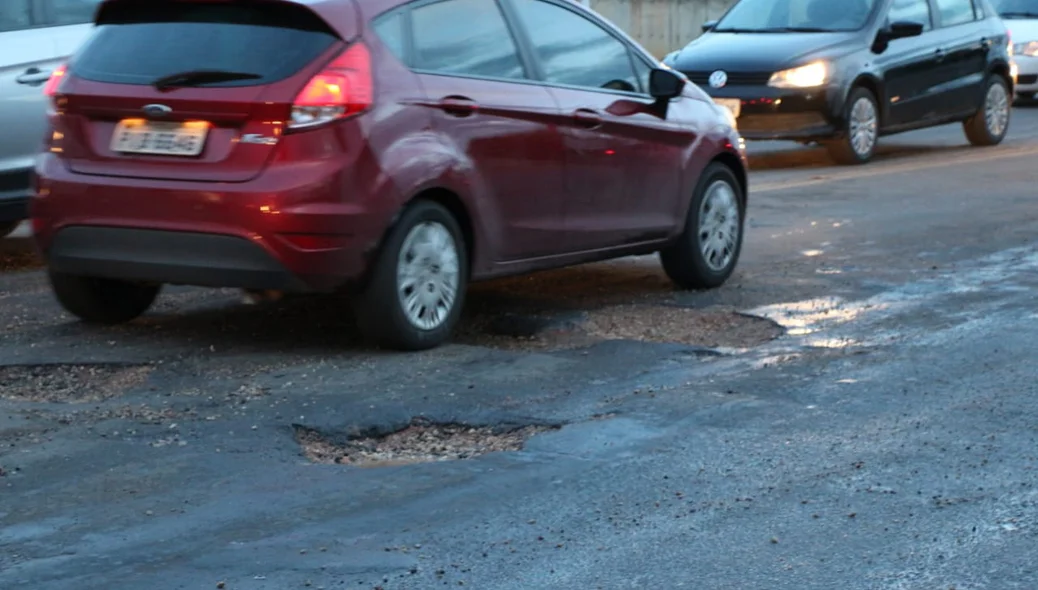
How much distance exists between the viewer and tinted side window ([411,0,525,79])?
7590mm

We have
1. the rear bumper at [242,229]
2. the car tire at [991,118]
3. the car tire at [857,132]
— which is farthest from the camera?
the car tire at [991,118]

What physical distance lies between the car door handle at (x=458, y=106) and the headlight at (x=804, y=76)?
8810 millimetres

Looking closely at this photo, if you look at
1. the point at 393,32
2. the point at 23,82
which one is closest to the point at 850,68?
the point at 23,82

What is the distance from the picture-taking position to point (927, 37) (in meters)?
17.5

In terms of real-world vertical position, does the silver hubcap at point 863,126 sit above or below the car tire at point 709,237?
below

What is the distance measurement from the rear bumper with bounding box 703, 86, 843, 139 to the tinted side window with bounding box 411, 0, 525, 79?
813 centimetres

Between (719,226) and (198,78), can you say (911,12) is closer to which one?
(719,226)

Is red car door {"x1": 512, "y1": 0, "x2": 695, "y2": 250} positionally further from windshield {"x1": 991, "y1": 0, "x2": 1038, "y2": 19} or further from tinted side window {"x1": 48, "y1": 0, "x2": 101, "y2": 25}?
windshield {"x1": 991, "y1": 0, "x2": 1038, "y2": 19}

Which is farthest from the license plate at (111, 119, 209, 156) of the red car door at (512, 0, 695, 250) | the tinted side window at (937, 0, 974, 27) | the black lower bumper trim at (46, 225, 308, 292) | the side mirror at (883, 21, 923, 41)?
the tinted side window at (937, 0, 974, 27)

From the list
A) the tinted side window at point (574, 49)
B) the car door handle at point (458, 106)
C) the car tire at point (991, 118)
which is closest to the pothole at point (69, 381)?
the car door handle at point (458, 106)

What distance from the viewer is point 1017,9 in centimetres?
2445

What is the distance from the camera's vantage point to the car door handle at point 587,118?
27.3ft

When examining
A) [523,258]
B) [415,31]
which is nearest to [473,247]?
[523,258]

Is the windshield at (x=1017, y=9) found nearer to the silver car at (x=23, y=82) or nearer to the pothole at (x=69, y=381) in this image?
the silver car at (x=23, y=82)
